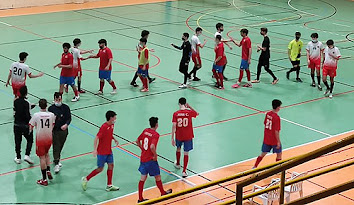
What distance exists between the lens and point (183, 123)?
14180 millimetres

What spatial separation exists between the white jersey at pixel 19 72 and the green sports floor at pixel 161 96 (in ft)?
4.48

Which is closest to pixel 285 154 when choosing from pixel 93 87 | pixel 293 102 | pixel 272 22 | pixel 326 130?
pixel 326 130

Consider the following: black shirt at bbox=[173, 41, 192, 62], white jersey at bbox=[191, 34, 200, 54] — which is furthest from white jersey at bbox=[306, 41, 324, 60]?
black shirt at bbox=[173, 41, 192, 62]

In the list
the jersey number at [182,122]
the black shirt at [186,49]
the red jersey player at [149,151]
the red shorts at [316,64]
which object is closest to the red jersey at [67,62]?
the black shirt at [186,49]

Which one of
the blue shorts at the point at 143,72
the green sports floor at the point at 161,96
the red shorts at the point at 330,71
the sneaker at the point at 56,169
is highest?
the red shorts at the point at 330,71

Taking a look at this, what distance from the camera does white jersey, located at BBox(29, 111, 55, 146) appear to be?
1362cm

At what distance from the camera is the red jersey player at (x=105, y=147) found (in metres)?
13.1

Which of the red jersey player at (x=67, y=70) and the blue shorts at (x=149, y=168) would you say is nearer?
the blue shorts at (x=149, y=168)

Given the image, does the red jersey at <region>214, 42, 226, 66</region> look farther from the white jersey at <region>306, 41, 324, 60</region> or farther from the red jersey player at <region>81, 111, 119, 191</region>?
the red jersey player at <region>81, 111, 119, 191</region>

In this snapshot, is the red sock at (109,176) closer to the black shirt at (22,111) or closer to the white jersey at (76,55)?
the black shirt at (22,111)

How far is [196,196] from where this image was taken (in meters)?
13.5

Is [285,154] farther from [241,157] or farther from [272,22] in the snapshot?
[272,22]

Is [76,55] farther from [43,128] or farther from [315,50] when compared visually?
[315,50]

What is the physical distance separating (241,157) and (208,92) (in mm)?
5980
